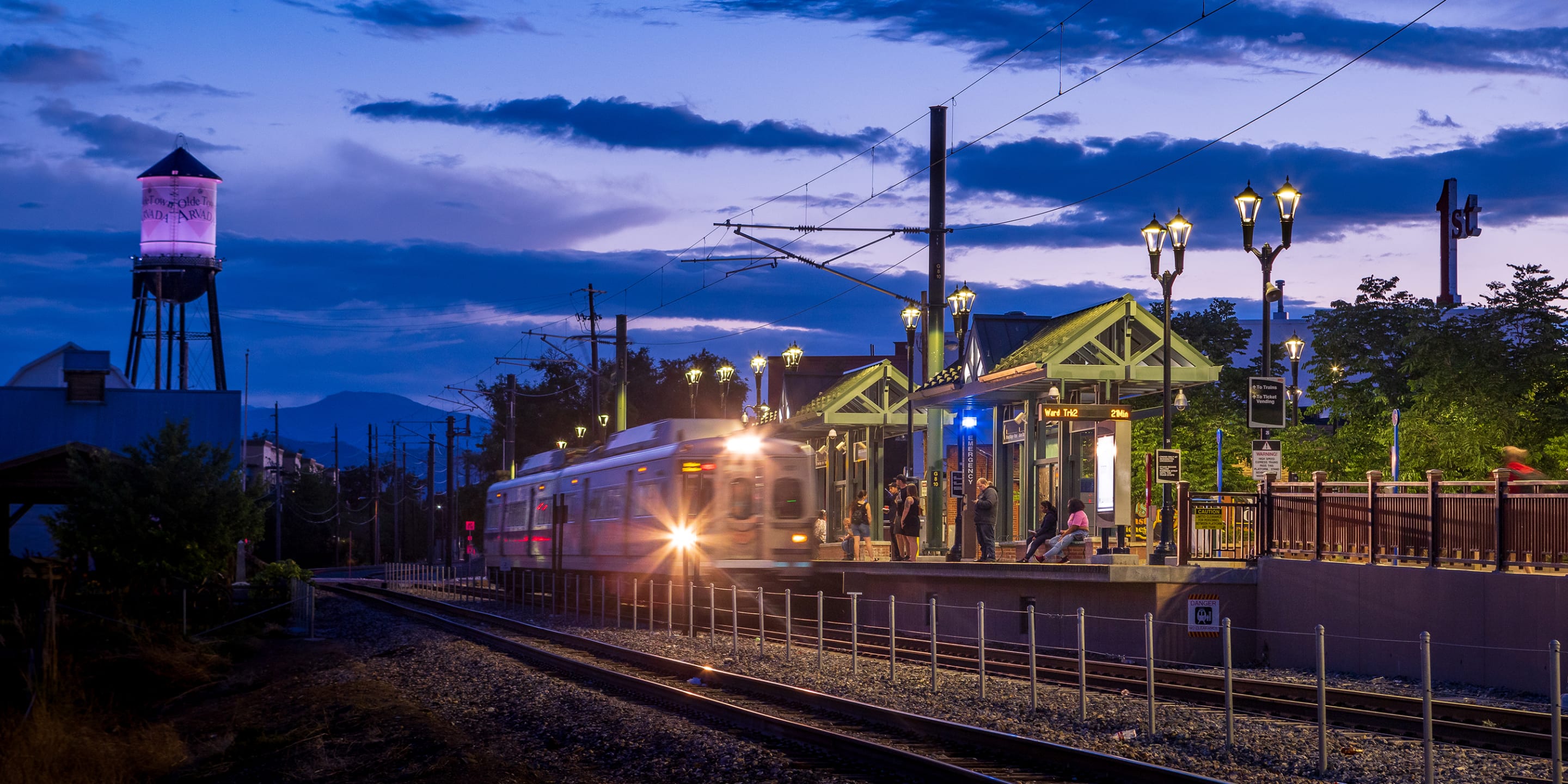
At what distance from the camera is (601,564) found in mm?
34656

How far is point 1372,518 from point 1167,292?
6421mm

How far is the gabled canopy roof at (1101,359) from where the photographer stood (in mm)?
29625

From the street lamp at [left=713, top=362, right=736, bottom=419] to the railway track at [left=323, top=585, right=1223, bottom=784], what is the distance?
26199 millimetres

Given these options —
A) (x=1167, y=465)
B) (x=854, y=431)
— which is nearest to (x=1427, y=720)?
(x=1167, y=465)

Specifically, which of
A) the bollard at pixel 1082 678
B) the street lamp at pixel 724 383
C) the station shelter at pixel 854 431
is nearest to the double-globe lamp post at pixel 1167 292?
the bollard at pixel 1082 678

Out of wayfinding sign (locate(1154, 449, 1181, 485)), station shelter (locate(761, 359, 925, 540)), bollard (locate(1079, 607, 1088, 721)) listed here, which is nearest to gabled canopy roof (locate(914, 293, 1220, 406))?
wayfinding sign (locate(1154, 449, 1181, 485))

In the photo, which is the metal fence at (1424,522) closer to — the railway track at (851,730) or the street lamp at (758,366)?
the railway track at (851,730)

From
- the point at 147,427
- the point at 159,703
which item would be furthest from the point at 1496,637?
the point at 147,427

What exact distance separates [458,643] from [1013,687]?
41.8 ft

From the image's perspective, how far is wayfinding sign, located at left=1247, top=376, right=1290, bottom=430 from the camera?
2314 cm

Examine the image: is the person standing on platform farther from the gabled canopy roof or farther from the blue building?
the blue building

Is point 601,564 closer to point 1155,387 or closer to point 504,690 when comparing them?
point 1155,387

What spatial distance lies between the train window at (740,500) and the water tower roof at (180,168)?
53.1 m

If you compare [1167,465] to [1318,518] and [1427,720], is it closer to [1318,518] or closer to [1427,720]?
[1318,518]
